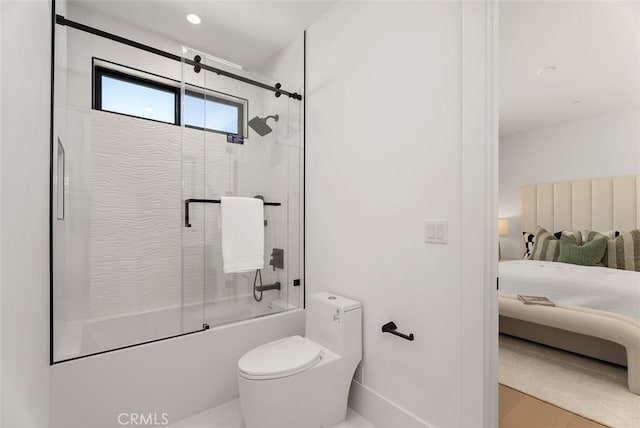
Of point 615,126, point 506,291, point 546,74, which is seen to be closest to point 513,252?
point 615,126

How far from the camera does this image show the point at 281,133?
2.23 m

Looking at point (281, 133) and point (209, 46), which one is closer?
point (281, 133)

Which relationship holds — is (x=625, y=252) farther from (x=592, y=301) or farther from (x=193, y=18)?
(x=193, y=18)

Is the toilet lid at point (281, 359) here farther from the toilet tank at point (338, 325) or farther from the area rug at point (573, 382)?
the area rug at point (573, 382)

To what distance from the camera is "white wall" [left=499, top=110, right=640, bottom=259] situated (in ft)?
12.1

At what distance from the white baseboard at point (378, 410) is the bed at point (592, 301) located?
1522mm

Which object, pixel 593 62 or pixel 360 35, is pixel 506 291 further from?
pixel 360 35

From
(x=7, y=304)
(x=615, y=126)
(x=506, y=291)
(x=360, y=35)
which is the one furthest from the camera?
(x=615, y=126)

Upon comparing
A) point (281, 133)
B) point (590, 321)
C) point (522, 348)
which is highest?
point (281, 133)

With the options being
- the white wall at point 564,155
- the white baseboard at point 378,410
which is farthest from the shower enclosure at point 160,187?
the white wall at point 564,155

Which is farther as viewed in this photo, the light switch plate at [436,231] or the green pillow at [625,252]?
the green pillow at [625,252]

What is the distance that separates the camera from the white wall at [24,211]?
725mm

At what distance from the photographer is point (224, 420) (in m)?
1.67

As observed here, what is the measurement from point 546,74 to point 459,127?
7.68 feet
